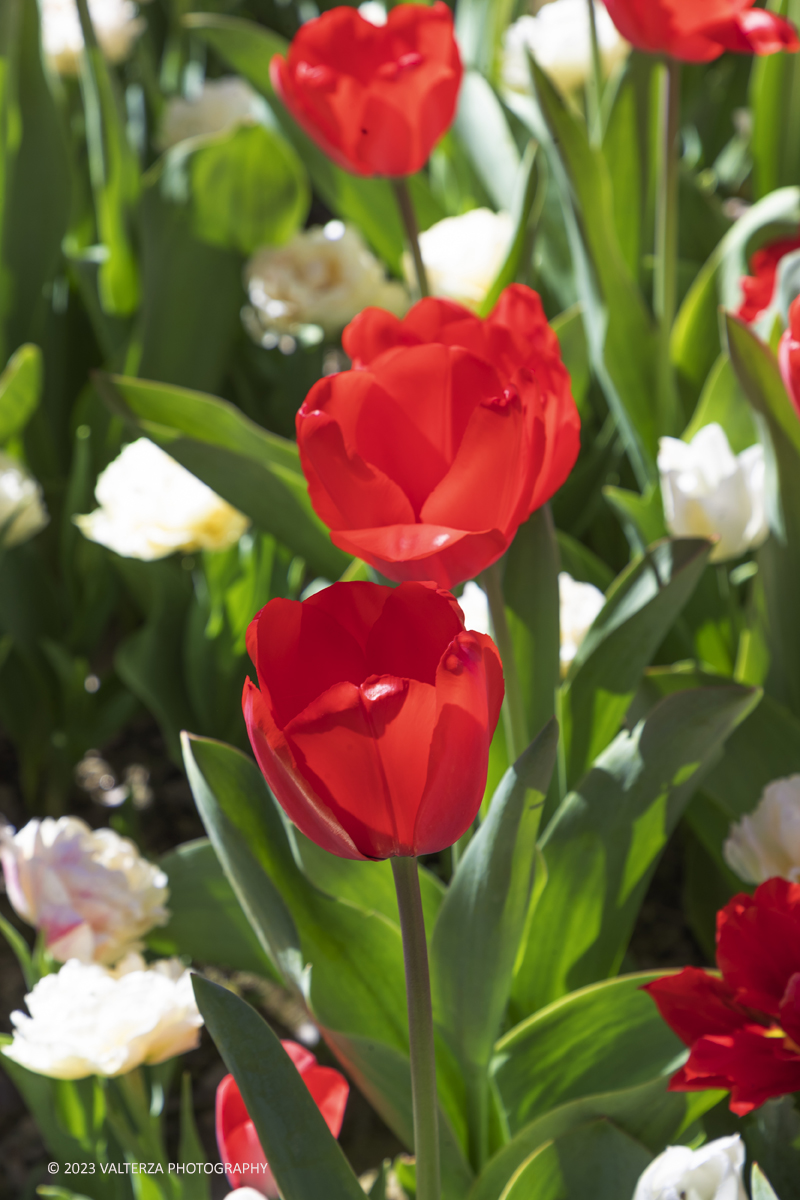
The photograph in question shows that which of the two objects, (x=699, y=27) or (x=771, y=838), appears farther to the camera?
(x=699, y=27)

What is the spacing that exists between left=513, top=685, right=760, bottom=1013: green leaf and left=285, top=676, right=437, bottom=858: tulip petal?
0.92ft

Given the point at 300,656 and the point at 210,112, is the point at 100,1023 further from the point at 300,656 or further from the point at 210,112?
the point at 210,112

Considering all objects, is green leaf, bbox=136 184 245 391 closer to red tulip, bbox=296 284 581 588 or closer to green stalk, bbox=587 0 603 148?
green stalk, bbox=587 0 603 148

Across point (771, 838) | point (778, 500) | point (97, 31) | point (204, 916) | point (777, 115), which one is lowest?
point (204, 916)

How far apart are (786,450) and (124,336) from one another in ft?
2.80

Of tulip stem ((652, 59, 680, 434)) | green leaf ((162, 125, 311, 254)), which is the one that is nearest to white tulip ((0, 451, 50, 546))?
green leaf ((162, 125, 311, 254))

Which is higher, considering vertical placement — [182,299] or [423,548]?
[423,548]

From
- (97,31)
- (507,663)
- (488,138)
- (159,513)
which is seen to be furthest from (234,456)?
(97,31)

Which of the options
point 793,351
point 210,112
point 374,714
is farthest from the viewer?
point 210,112

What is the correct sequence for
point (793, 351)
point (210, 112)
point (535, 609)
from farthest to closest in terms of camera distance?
point (210, 112)
point (535, 609)
point (793, 351)

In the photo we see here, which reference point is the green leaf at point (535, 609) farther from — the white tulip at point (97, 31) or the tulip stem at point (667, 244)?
the white tulip at point (97, 31)

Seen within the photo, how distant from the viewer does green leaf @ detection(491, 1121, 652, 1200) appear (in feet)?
1.69

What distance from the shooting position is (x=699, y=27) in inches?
28.5

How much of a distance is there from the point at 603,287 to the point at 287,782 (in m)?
0.69
